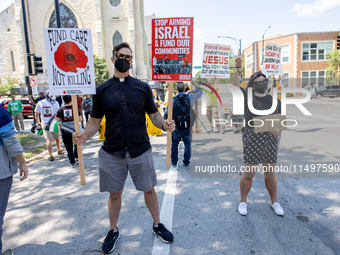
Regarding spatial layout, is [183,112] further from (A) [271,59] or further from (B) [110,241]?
(A) [271,59]

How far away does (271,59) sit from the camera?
8.14 meters

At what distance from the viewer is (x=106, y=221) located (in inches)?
131

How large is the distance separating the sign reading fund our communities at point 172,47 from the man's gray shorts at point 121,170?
1323 millimetres

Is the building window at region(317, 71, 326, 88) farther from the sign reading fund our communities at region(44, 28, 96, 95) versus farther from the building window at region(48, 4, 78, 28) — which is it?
the sign reading fund our communities at region(44, 28, 96, 95)

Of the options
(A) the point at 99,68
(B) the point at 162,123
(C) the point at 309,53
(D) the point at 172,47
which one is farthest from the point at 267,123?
(C) the point at 309,53

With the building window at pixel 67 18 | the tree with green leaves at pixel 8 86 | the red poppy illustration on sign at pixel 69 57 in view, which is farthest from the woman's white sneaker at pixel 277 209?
the building window at pixel 67 18

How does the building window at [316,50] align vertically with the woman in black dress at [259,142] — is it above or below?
above

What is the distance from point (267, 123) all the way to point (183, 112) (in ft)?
8.08

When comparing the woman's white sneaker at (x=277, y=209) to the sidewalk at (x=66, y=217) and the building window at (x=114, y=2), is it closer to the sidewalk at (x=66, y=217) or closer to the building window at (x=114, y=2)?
the sidewalk at (x=66, y=217)

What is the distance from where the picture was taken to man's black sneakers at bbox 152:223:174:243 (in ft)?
9.20

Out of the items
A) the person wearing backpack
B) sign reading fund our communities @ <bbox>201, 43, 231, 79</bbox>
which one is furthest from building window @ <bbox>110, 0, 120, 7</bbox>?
the person wearing backpack

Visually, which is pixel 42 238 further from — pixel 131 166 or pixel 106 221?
pixel 131 166

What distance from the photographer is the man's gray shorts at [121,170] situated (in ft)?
8.61

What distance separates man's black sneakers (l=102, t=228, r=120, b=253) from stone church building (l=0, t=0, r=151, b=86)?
32.7 meters
